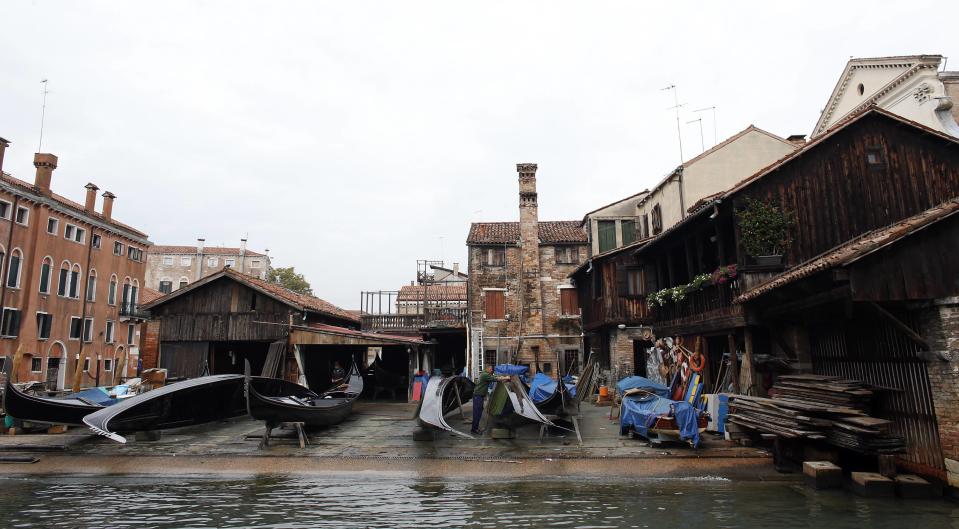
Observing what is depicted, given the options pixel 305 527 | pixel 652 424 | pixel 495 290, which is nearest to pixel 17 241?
pixel 495 290

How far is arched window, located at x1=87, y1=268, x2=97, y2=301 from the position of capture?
3028cm

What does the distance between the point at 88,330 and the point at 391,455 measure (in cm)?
2837

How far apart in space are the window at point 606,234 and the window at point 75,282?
95.1 ft

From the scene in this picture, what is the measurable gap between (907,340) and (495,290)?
2075cm

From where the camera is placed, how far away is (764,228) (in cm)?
1189

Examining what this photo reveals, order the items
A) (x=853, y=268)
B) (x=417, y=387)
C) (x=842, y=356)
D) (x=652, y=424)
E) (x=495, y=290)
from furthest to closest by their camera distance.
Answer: (x=495, y=290) < (x=417, y=387) < (x=652, y=424) < (x=842, y=356) < (x=853, y=268)

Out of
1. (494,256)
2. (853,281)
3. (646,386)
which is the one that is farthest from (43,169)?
(853,281)

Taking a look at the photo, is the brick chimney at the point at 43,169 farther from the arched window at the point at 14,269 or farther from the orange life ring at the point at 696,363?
the orange life ring at the point at 696,363

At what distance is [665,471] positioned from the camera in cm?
954

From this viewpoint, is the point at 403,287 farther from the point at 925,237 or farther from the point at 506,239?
the point at 925,237

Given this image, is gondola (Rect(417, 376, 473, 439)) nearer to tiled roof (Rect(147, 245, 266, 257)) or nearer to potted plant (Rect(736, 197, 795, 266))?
potted plant (Rect(736, 197, 795, 266))

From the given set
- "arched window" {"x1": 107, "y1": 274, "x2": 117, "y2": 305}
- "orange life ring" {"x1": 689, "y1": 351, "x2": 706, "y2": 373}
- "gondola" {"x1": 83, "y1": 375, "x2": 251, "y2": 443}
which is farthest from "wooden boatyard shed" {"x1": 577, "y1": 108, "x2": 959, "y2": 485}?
"arched window" {"x1": 107, "y1": 274, "x2": 117, "y2": 305}

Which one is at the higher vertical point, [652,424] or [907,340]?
[907,340]

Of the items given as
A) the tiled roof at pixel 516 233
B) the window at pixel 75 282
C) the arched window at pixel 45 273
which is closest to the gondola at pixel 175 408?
the tiled roof at pixel 516 233
